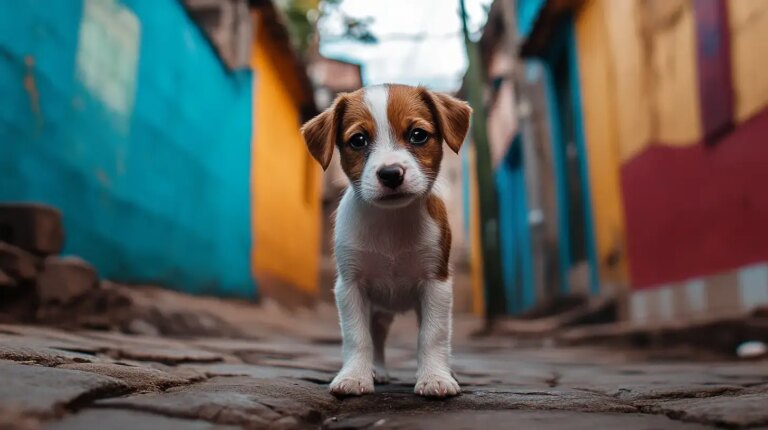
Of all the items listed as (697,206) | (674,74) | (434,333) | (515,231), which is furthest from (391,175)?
(515,231)

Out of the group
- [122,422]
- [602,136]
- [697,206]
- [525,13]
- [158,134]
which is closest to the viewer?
[122,422]

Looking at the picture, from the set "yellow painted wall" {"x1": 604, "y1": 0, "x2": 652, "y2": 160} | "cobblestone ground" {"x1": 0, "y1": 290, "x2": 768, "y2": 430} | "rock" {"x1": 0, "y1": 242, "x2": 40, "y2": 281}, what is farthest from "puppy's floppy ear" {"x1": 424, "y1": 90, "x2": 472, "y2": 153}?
"yellow painted wall" {"x1": 604, "y1": 0, "x2": 652, "y2": 160}

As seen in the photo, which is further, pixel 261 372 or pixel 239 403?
pixel 261 372

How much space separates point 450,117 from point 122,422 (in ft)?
5.64

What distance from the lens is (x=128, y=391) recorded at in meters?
1.87

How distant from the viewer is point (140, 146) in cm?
572

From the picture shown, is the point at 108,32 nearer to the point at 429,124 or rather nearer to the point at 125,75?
the point at 125,75

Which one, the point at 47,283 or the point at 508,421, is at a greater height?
the point at 47,283

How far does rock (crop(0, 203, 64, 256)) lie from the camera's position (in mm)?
3721

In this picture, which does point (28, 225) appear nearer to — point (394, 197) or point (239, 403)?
point (394, 197)

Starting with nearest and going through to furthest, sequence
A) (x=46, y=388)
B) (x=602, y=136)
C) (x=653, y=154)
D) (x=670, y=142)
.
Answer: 1. (x=46, y=388)
2. (x=670, y=142)
3. (x=653, y=154)
4. (x=602, y=136)

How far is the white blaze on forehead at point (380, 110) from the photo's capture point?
2455 millimetres

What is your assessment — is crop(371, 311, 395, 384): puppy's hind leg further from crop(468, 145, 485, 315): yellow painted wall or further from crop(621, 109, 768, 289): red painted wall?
crop(468, 145, 485, 315): yellow painted wall

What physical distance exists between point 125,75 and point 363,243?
151 inches
